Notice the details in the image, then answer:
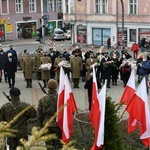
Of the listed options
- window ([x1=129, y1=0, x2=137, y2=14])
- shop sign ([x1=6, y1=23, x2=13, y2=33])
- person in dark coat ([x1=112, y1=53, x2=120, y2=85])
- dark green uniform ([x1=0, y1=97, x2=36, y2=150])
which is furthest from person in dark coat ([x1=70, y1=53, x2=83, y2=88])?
shop sign ([x1=6, y1=23, x2=13, y2=33])

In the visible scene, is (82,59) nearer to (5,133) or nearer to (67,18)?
(5,133)

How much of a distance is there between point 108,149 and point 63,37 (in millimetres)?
45360

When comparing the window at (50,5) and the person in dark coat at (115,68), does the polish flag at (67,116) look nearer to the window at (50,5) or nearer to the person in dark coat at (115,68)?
the person in dark coat at (115,68)

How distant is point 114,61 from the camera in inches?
865

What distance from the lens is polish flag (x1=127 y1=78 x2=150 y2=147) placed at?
9.50 m

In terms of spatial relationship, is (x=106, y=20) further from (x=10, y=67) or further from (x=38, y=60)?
(x=10, y=67)

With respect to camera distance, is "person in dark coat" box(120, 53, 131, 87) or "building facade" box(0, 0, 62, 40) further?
"building facade" box(0, 0, 62, 40)

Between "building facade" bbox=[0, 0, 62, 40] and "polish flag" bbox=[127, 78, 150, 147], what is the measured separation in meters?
46.2

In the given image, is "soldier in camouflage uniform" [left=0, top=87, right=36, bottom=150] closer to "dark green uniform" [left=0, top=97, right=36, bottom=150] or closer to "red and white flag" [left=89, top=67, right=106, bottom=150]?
"dark green uniform" [left=0, top=97, right=36, bottom=150]

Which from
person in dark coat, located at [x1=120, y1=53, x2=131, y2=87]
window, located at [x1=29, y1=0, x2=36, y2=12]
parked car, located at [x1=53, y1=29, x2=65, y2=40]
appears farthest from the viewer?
window, located at [x1=29, y1=0, x2=36, y2=12]

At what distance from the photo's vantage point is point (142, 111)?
9570 mm

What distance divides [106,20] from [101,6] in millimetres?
1534

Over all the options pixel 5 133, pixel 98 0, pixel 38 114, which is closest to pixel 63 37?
pixel 98 0

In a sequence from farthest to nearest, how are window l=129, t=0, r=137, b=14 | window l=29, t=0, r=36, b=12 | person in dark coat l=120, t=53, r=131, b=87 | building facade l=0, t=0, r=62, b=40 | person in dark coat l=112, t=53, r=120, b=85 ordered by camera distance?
window l=29, t=0, r=36, b=12, building facade l=0, t=0, r=62, b=40, window l=129, t=0, r=137, b=14, person in dark coat l=112, t=53, r=120, b=85, person in dark coat l=120, t=53, r=131, b=87
